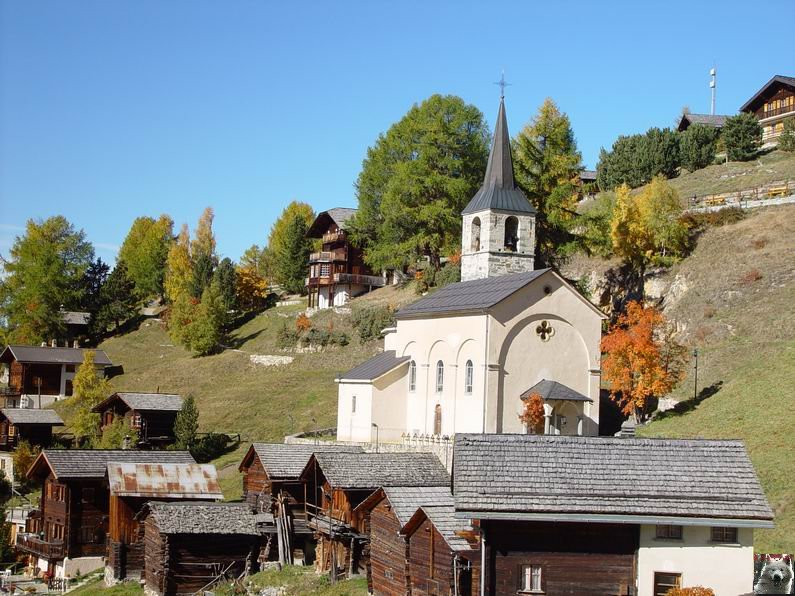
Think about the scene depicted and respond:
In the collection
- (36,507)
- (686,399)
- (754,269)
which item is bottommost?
(36,507)

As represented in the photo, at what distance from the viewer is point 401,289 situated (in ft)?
264

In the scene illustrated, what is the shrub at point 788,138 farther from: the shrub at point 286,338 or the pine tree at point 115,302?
the pine tree at point 115,302

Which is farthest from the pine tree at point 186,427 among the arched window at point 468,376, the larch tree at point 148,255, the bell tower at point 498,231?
the larch tree at point 148,255

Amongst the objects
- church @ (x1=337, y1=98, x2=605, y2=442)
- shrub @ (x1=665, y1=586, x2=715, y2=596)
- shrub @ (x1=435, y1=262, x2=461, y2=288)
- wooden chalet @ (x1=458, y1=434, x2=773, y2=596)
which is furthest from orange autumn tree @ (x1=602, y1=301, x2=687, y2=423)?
shrub @ (x1=435, y1=262, x2=461, y2=288)

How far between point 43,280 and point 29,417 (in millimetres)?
33374

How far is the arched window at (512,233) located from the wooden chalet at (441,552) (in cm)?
2343

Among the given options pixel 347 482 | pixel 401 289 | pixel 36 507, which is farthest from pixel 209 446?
pixel 401 289

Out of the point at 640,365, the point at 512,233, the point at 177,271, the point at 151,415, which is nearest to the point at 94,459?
the point at 151,415

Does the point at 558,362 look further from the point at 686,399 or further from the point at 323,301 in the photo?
the point at 323,301

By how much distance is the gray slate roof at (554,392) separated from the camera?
43156mm

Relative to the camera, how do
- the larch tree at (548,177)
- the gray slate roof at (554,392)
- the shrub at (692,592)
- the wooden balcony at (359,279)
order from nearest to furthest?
the shrub at (692,592)
the gray slate roof at (554,392)
the larch tree at (548,177)
the wooden balcony at (359,279)

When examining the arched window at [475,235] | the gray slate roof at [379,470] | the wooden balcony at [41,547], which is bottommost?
the wooden balcony at [41,547]

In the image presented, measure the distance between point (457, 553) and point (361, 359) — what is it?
144 ft

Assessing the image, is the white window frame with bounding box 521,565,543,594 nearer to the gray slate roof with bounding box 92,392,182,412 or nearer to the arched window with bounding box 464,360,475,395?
the arched window with bounding box 464,360,475,395
